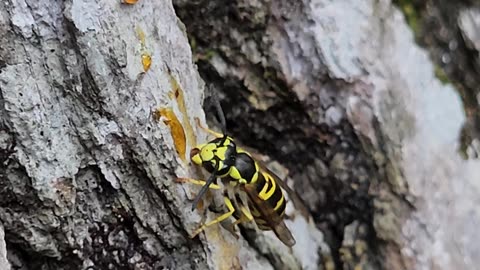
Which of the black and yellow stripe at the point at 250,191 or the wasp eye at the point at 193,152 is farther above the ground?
the wasp eye at the point at 193,152

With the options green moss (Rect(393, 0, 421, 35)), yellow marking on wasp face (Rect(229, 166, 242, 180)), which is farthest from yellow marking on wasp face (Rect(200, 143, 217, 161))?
green moss (Rect(393, 0, 421, 35))

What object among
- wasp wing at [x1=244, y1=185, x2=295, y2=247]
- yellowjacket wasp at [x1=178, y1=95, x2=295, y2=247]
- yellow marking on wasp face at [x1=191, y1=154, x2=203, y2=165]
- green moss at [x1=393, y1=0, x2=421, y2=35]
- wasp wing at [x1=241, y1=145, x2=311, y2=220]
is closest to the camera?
yellow marking on wasp face at [x1=191, y1=154, x2=203, y2=165]

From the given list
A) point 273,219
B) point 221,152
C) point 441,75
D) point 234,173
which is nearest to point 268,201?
point 273,219

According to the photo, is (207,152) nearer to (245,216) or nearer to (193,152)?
(193,152)

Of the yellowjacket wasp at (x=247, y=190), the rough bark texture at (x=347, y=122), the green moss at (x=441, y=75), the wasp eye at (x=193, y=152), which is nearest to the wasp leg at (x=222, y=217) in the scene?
the yellowjacket wasp at (x=247, y=190)

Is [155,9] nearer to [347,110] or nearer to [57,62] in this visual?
[57,62]

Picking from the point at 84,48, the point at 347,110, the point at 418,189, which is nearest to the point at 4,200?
the point at 84,48

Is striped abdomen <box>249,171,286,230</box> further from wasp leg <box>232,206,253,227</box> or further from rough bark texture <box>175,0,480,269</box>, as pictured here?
rough bark texture <box>175,0,480,269</box>

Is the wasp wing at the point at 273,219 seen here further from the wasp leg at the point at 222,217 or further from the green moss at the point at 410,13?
the green moss at the point at 410,13
